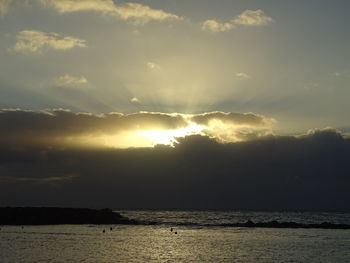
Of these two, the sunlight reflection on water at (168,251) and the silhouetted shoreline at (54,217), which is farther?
the silhouetted shoreline at (54,217)

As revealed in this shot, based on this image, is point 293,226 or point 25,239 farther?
point 293,226

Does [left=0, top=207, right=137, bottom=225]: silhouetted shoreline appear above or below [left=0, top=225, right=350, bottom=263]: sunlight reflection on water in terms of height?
above

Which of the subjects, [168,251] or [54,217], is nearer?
[168,251]

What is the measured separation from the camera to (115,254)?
49.1m

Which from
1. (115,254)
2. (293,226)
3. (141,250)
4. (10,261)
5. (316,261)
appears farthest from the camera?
(293,226)

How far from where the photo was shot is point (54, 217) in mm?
105562

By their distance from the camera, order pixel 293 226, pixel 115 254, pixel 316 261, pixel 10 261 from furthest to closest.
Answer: pixel 293 226 < pixel 115 254 < pixel 316 261 < pixel 10 261

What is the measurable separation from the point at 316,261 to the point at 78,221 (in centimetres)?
7095

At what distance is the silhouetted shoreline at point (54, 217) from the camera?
332ft

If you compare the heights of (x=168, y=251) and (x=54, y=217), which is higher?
(x=54, y=217)

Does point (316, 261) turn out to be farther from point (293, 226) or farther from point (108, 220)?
point (108, 220)

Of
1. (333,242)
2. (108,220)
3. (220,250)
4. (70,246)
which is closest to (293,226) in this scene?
(333,242)

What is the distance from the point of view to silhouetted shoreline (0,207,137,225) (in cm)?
10112

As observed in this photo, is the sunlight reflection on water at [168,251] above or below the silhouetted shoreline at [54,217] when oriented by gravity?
below
